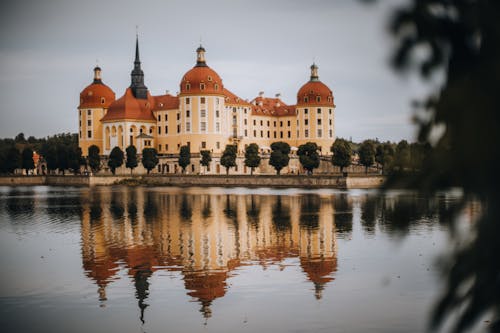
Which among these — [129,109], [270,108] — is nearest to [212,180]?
[129,109]

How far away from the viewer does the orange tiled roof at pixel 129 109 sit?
311 feet

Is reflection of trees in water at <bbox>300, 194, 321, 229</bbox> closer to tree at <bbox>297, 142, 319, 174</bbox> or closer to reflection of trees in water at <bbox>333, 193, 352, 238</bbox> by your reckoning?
reflection of trees in water at <bbox>333, 193, 352, 238</bbox>

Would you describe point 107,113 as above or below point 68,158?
above

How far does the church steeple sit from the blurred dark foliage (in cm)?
9831

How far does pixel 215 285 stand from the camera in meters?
15.9

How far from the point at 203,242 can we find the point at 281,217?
35.0 feet


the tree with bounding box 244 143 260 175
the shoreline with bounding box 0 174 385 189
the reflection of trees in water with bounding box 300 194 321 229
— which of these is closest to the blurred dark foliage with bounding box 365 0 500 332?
the reflection of trees in water with bounding box 300 194 321 229

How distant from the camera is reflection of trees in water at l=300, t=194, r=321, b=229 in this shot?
101 ft

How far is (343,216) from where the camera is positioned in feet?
113

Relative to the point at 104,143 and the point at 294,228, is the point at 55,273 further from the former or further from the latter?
the point at 104,143

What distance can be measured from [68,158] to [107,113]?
10.0 meters

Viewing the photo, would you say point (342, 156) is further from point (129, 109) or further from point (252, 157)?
point (129, 109)

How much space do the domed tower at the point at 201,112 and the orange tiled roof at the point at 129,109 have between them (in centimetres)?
892

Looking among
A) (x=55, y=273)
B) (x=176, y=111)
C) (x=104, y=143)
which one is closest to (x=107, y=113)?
(x=104, y=143)
